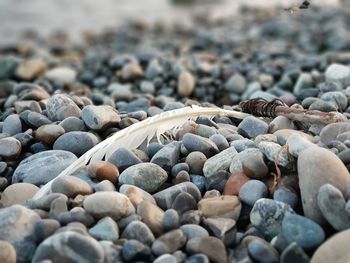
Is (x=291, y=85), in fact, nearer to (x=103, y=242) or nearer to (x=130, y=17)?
(x=103, y=242)

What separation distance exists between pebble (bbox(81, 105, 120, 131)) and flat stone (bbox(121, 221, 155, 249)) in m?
0.84

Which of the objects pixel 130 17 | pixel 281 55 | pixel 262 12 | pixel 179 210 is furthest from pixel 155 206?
pixel 130 17

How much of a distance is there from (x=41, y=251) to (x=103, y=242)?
0.20 meters

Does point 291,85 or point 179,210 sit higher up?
point 179,210

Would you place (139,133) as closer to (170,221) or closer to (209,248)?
(170,221)

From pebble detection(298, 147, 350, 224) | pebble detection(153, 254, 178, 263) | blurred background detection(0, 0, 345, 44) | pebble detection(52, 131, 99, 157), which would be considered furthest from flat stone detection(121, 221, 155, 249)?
blurred background detection(0, 0, 345, 44)

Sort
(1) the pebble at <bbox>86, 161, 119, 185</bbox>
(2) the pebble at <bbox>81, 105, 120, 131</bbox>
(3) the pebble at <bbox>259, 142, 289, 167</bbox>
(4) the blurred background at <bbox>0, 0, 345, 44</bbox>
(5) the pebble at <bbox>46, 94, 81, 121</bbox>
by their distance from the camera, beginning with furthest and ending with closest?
1. (4) the blurred background at <bbox>0, 0, 345, 44</bbox>
2. (5) the pebble at <bbox>46, 94, 81, 121</bbox>
3. (2) the pebble at <bbox>81, 105, 120, 131</bbox>
4. (1) the pebble at <bbox>86, 161, 119, 185</bbox>
5. (3) the pebble at <bbox>259, 142, 289, 167</bbox>

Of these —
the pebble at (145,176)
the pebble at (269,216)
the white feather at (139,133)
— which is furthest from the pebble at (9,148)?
the pebble at (269,216)

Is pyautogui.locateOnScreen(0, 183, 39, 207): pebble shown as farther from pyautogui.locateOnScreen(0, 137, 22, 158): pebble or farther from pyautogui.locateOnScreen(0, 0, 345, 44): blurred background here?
pyautogui.locateOnScreen(0, 0, 345, 44): blurred background

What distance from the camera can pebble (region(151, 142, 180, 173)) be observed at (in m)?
2.29

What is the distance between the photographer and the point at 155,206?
196 centimetres

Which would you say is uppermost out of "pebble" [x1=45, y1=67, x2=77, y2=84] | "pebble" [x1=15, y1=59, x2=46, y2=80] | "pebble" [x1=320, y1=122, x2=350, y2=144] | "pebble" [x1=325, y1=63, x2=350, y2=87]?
"pebble" [x1=320, y1=122, x2=350, y2=144]

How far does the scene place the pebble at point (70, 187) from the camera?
2.03 m

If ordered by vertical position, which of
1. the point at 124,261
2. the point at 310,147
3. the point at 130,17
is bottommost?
the point at 130,17
